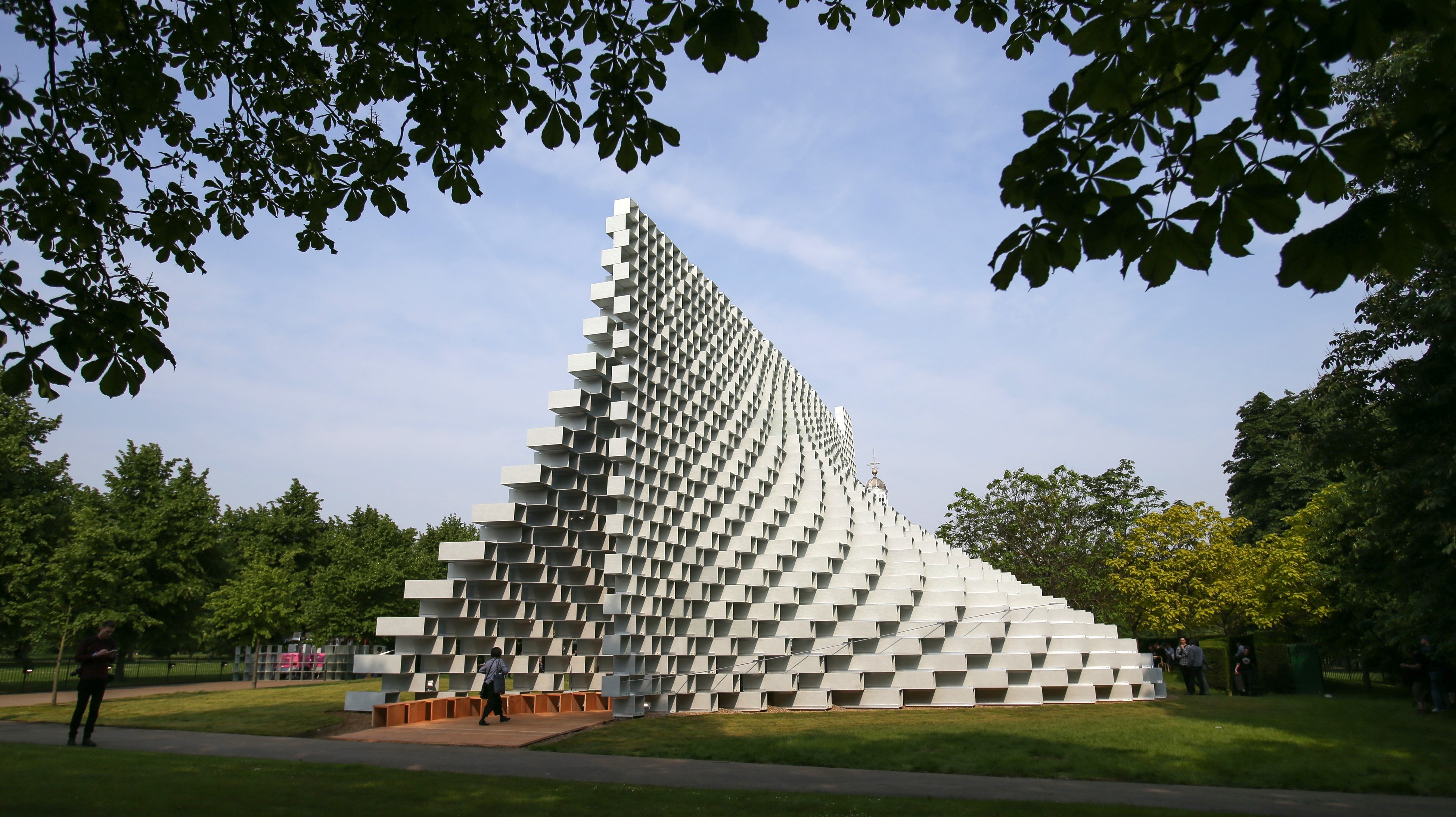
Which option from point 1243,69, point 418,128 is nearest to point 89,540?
point 418,128

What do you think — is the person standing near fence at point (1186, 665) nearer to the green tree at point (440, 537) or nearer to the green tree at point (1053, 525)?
the green tree at point (1053, 525)

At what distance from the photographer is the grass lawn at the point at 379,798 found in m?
6.89

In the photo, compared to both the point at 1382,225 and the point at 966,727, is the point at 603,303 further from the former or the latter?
the point at 1382,225

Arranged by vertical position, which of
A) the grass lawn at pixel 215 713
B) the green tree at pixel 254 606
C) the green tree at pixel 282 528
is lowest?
the grass lawn at pixel 215 713

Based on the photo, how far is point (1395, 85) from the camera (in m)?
13.0

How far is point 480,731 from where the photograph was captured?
13836 mm

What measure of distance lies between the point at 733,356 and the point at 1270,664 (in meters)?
15.2

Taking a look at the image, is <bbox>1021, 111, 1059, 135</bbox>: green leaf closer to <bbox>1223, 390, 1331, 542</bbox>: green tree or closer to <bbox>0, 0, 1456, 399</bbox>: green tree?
<bbox>0, 0, 1456, 399</bbox>: green tree

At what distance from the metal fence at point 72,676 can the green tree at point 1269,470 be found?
43.9 metres

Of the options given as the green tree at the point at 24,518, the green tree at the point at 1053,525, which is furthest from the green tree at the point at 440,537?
the green tree at the point at 1053,525

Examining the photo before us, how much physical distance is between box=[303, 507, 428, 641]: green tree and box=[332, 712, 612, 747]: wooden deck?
14.4 meters

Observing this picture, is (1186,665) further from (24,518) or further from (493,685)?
(24,518)

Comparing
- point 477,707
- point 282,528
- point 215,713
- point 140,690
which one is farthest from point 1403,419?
point 282,528

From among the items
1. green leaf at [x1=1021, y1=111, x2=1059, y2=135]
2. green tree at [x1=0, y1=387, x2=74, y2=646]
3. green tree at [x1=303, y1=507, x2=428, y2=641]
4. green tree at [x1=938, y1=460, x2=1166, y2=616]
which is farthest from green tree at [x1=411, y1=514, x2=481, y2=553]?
green leaf at [x1=1021, y1=111, x2=1059, y2=135]
